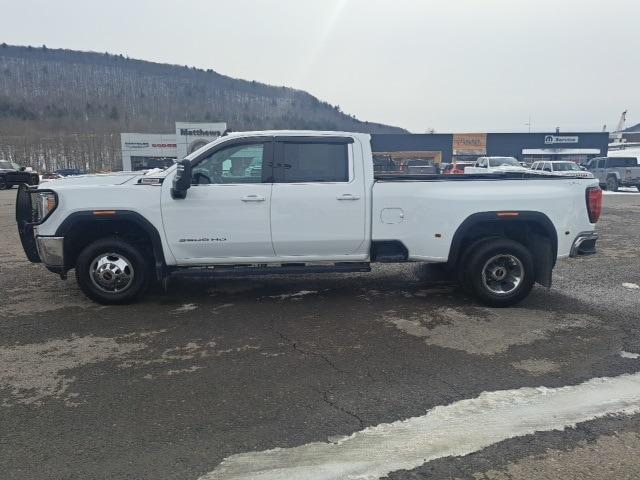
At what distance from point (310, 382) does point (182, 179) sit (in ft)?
8.72

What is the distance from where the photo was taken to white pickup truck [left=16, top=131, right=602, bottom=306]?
526 cm

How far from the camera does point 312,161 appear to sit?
5473mm

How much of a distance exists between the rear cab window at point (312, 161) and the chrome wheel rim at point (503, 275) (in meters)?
2.01

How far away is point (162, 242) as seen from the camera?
531cm

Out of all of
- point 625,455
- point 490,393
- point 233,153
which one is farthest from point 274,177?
point 625,455

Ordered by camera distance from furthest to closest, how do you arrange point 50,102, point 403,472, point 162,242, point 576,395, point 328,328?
point 50,102
point 162,242
point 328,328
point 576,395
point 403,472

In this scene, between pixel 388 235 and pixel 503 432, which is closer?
pixel 503 432

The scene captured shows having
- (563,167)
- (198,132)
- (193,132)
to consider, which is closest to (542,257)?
(563,167)

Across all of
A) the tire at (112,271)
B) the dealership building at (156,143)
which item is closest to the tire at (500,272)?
the tire at (112,271)

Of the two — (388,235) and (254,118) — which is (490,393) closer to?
(388,235)

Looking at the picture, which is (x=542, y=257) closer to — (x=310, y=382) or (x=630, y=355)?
(x=630, y=355)

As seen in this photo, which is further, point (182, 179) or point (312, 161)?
point (312, 161)

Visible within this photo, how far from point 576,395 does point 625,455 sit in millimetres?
751

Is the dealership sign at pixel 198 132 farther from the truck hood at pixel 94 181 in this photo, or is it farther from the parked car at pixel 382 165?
the truck hood at pixel 94 181
